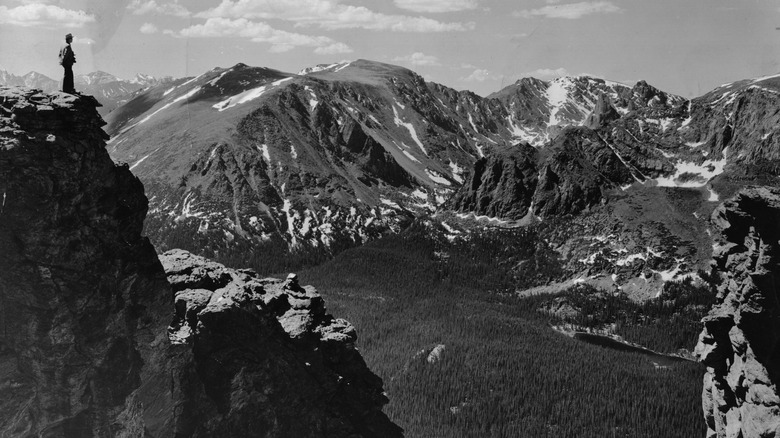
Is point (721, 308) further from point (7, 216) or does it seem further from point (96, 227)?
point (7, 216)

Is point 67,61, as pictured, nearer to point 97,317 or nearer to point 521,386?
point 97,317

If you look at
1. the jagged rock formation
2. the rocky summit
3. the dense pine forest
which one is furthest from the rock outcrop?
the dense pine forest

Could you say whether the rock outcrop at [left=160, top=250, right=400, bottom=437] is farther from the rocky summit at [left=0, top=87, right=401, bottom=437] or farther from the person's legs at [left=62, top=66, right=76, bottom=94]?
the person's legs at [left=62, top=66, right=76, bottom=94]

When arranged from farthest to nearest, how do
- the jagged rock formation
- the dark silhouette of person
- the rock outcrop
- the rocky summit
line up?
the rock outcrop → the dark silhouette of person → the rocky summit → the jagged rock formation

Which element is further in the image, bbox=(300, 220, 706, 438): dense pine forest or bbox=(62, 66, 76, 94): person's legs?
bbox=(300, 220, 706, 438): dense pine forest

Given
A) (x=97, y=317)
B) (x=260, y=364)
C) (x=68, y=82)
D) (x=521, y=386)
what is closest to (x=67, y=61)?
(x=68, y=82)

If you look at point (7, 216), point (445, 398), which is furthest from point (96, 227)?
point (445, 398)

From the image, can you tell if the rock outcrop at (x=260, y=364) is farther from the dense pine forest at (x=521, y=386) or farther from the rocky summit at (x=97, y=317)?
the dense pine forest at (x=521, y=386)
